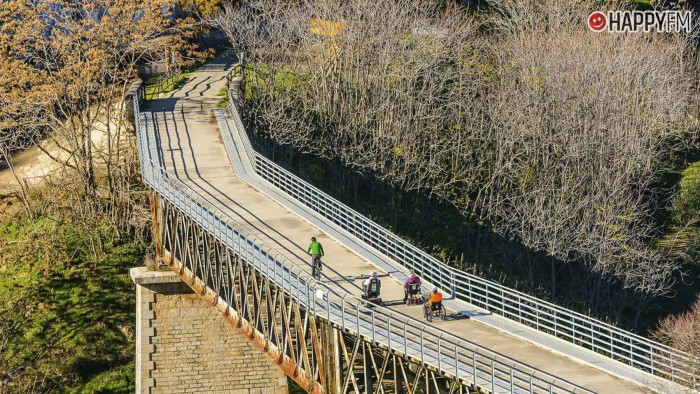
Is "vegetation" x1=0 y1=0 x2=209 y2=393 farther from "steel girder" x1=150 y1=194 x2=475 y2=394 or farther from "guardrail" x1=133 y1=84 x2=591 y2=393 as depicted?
"guardrail" x1=133 y1=84 x2=591 y2=393

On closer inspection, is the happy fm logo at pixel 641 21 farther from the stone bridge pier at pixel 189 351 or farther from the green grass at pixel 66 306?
the stone bridge pier at pixel 189 351

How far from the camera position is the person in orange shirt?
3616 centimetres

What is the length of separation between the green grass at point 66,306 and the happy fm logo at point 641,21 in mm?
34253

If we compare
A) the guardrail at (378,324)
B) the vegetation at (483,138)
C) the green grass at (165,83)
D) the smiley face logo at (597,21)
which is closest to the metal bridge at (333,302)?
the guardrail at (378,324)

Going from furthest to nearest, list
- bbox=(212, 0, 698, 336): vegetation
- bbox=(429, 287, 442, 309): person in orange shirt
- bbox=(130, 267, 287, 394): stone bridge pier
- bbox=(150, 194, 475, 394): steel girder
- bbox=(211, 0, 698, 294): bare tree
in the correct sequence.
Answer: bbox=(211, 0, 698, 294): bare tree, bbox=(212, 0, 698, 336): vegetation, bbox=(130, 267, 287, 394): stone bridge pier, bbox=(429, 287, 442, 309): person in orange shirt, bbox=(150, 194, 475, 394): steel girder

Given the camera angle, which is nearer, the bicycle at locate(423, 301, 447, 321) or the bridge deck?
the bridge deck

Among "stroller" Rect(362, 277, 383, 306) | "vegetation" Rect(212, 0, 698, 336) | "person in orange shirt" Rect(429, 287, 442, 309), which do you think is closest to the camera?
"person in orange shirt" Rect(429, 287, 442, 309)

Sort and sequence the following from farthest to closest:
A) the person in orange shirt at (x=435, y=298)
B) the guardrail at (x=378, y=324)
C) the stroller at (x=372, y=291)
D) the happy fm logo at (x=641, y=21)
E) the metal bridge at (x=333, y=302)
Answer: the happy fm logo at (x=641, y=21) < the stroller at (x=372, y=291) < the person in orange shirt at (x=435, y=298) < the metal bridge at (x=333, y=302) < the guardrail at (x=378, y=324)

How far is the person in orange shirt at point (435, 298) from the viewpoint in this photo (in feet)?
119

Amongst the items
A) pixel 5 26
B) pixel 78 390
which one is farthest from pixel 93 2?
pixel 78 390

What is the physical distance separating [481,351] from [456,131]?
3797cm

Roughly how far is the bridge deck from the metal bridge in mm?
62

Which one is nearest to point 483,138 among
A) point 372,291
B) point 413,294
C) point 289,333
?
point 289,333

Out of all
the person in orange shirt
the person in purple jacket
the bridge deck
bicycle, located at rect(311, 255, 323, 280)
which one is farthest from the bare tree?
the person in orange shirt
